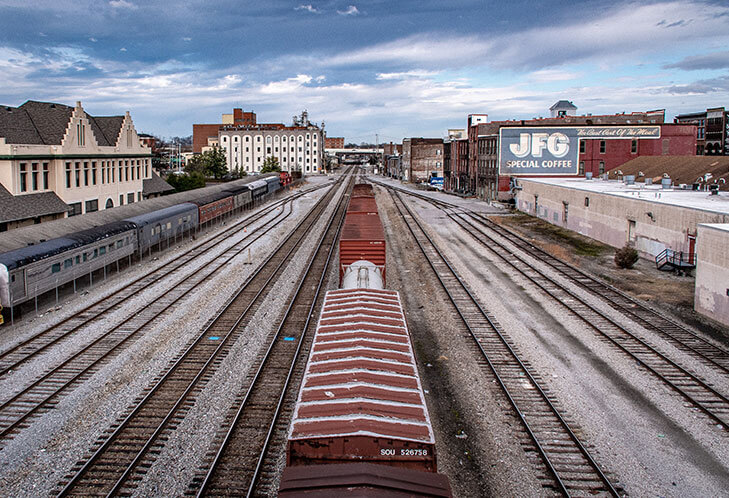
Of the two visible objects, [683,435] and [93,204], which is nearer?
[683,435]

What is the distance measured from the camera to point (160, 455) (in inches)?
463

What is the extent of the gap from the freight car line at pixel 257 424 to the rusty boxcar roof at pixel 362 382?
2634mm

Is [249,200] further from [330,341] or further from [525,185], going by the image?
[330,341]

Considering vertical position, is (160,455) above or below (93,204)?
below

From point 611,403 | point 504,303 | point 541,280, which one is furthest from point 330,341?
point 541,280

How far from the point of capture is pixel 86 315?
71.8ft

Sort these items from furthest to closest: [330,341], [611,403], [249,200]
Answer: [249,200] → [611,403] → [330,341]

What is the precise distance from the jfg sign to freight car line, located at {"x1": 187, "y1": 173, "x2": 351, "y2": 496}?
169ft

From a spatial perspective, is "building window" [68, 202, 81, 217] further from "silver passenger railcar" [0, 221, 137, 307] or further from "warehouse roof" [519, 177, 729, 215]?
"warehouse roof" [519, 177, 729, 215]

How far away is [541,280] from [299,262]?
13938 mm

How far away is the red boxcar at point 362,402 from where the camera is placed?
782 centimetres

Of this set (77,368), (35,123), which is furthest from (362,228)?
(35,123)

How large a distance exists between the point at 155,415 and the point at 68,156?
31078 millimetres

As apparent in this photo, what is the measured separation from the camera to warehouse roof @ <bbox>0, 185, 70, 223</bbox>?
30817 millimetres
